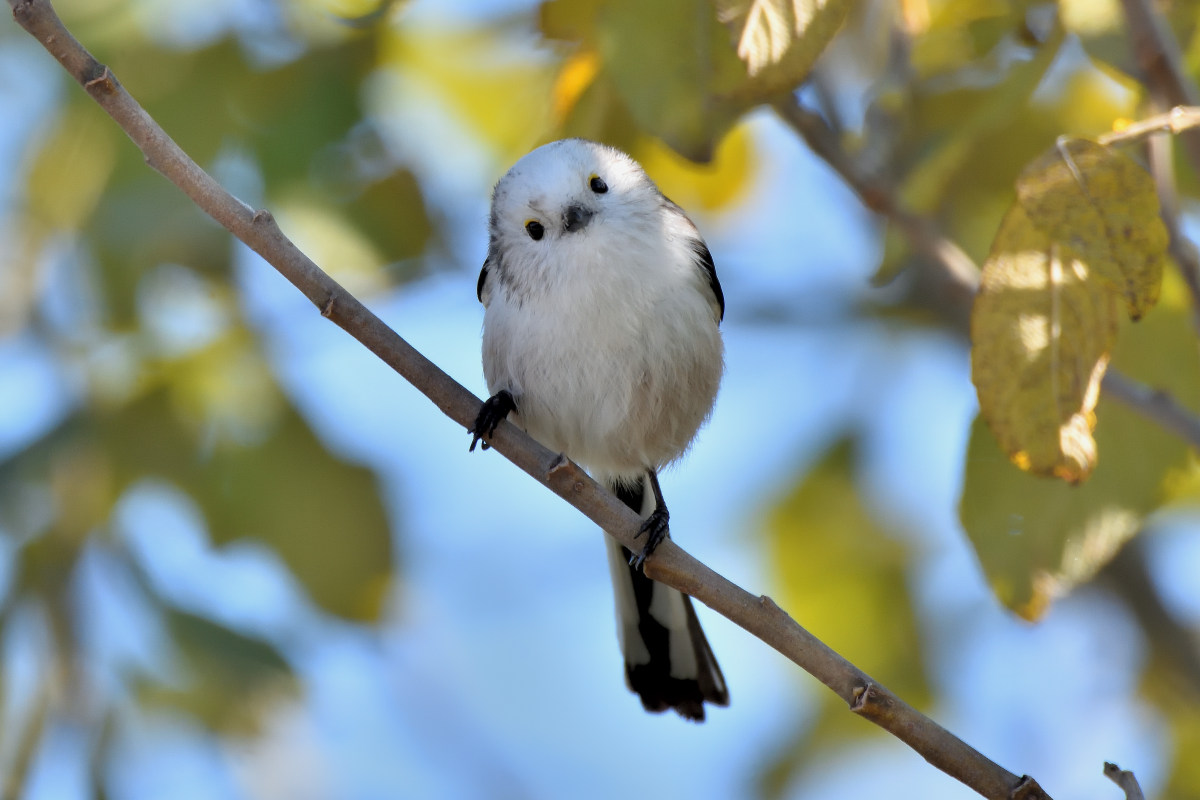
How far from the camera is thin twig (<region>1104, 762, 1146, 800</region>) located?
4.19 ft

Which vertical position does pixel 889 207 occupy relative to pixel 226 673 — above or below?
above

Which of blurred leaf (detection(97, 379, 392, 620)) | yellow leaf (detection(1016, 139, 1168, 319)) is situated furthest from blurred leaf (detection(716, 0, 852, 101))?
blurred leaf (detection(97, 379, 392, 620))

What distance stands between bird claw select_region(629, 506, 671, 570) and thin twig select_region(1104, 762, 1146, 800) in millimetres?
615

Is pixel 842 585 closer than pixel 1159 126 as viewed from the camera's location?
No

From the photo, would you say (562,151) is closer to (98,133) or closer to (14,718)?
(98,133)

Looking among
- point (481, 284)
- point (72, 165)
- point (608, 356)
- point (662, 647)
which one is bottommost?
point (662, 647)

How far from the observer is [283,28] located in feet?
7.11

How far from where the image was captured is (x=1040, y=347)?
1301 millimetres

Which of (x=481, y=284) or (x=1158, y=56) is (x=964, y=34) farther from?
(x=481, y=284)

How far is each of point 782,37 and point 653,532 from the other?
0.74m

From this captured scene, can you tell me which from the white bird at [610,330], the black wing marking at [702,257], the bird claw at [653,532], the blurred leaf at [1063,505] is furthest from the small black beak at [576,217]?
the blurred leaf at [1063,505]

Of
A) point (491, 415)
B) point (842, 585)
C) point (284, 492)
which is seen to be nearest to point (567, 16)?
point (491, 415)

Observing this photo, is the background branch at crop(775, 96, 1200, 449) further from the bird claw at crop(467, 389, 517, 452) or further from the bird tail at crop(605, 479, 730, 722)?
the bird tail at crop(605, 479, 730, 722)

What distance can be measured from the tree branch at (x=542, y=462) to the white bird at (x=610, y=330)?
379mm
